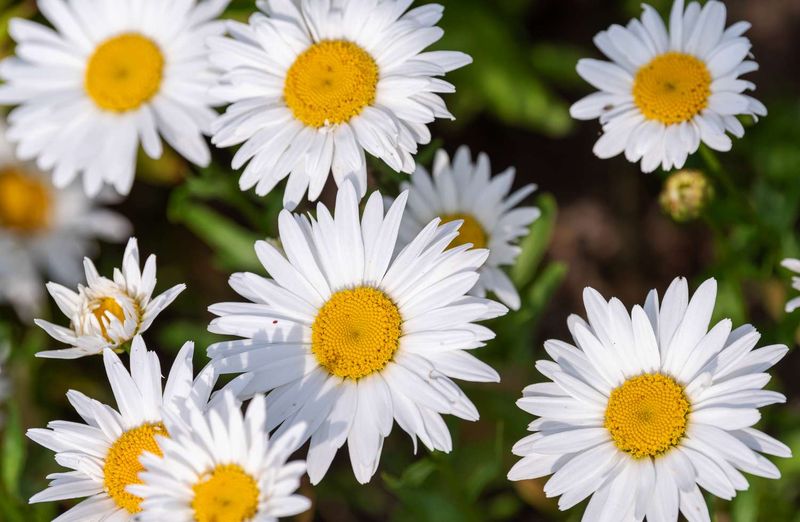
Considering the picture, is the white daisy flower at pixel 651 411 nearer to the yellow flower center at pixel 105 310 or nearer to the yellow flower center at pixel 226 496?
the yellow flower center at pixel 226 496

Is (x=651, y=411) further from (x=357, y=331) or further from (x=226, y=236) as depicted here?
(x=226, y=236)

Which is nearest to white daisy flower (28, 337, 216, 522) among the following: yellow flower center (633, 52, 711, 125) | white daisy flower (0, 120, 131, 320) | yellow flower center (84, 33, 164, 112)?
yellow flower center (84, 33, 164, 112)

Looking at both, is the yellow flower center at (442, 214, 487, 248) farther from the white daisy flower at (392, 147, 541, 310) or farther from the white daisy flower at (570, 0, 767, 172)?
the white daisy flower at (570, 0, 767, 172)

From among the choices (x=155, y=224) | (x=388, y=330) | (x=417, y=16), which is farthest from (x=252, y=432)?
(x=155, y=224)

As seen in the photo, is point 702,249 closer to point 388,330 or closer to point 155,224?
point 388,330

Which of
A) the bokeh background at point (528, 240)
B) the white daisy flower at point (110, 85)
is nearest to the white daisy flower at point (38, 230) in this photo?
the bokeh background at point (528, 240)

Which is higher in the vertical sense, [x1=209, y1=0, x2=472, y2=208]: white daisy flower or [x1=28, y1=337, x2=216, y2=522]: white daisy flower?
[x1=209, y1=0, x2=472, y2=208]: white daisy flower

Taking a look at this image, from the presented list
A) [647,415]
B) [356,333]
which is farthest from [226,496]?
[647,415]
